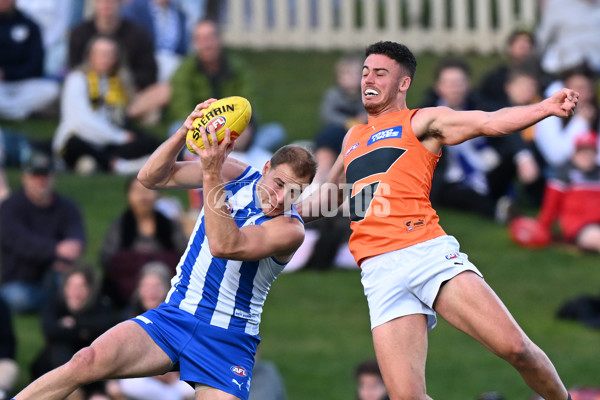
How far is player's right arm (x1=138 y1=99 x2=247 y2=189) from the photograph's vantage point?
6.89 m

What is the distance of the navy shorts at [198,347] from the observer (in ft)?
22.7

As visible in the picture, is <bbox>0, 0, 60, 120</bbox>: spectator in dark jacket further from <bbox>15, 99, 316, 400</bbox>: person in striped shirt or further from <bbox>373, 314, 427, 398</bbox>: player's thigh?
<bbox>373, 314, 427, 398</bbox>: player's thigh

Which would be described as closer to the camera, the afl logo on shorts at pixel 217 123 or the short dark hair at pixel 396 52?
the afl logo on shorts at pixel 217 123

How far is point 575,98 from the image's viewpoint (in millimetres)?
6211

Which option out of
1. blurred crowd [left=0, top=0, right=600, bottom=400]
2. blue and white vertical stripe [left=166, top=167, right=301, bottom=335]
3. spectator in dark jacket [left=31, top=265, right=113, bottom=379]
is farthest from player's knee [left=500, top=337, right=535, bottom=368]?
spectator in dark jacket [left=31, top=265, right=113, bottom=379]

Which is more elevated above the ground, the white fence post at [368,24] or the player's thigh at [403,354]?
the white fence post at [368,24]

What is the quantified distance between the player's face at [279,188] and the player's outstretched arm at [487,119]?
793 mm

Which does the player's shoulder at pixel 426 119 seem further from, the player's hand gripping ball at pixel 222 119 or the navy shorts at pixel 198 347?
the navy shorts at pixel 198 347

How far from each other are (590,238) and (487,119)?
6.94 meters

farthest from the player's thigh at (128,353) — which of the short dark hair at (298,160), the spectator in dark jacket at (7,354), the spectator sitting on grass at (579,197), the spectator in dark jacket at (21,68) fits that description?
the spectator in dark jacket at (21,68)

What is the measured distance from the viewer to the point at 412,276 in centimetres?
662

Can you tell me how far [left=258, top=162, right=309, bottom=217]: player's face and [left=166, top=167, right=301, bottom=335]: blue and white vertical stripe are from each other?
0.08 m

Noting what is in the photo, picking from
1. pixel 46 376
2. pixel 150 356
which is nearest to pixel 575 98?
pixel 150 356

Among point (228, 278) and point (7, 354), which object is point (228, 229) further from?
point (7, 354)
